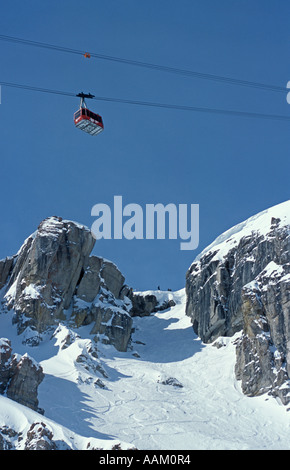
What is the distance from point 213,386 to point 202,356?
1543 cm

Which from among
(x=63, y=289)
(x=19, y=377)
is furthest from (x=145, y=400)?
(x=63, y=289)

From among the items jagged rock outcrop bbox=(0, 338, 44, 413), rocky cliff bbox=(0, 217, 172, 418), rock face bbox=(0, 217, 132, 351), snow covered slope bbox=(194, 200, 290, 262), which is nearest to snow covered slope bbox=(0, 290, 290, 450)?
rocky cliff bbox=(0, 217, 172, 418)

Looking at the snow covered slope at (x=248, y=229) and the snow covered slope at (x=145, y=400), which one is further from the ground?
the snow covered slope at (x=248, y=229)

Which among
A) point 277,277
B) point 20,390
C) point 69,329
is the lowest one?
point 20,390

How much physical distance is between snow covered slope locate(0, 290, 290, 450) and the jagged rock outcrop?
361cm

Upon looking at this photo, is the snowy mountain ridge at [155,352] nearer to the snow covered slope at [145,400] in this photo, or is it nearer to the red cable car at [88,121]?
the snow covered slope at [145,400]

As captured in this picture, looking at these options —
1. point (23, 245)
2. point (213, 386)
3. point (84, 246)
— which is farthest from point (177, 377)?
point (23, 245)

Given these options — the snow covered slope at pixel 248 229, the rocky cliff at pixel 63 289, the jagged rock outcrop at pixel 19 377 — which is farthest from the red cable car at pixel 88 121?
the snow covered slope at pixel 248 229

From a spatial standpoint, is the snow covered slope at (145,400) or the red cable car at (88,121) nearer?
the red cable car at (88,121)

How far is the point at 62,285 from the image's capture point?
354ft

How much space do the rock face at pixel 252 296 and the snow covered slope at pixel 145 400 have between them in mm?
3351

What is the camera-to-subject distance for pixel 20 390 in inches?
2579

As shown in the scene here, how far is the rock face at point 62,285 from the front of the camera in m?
103
